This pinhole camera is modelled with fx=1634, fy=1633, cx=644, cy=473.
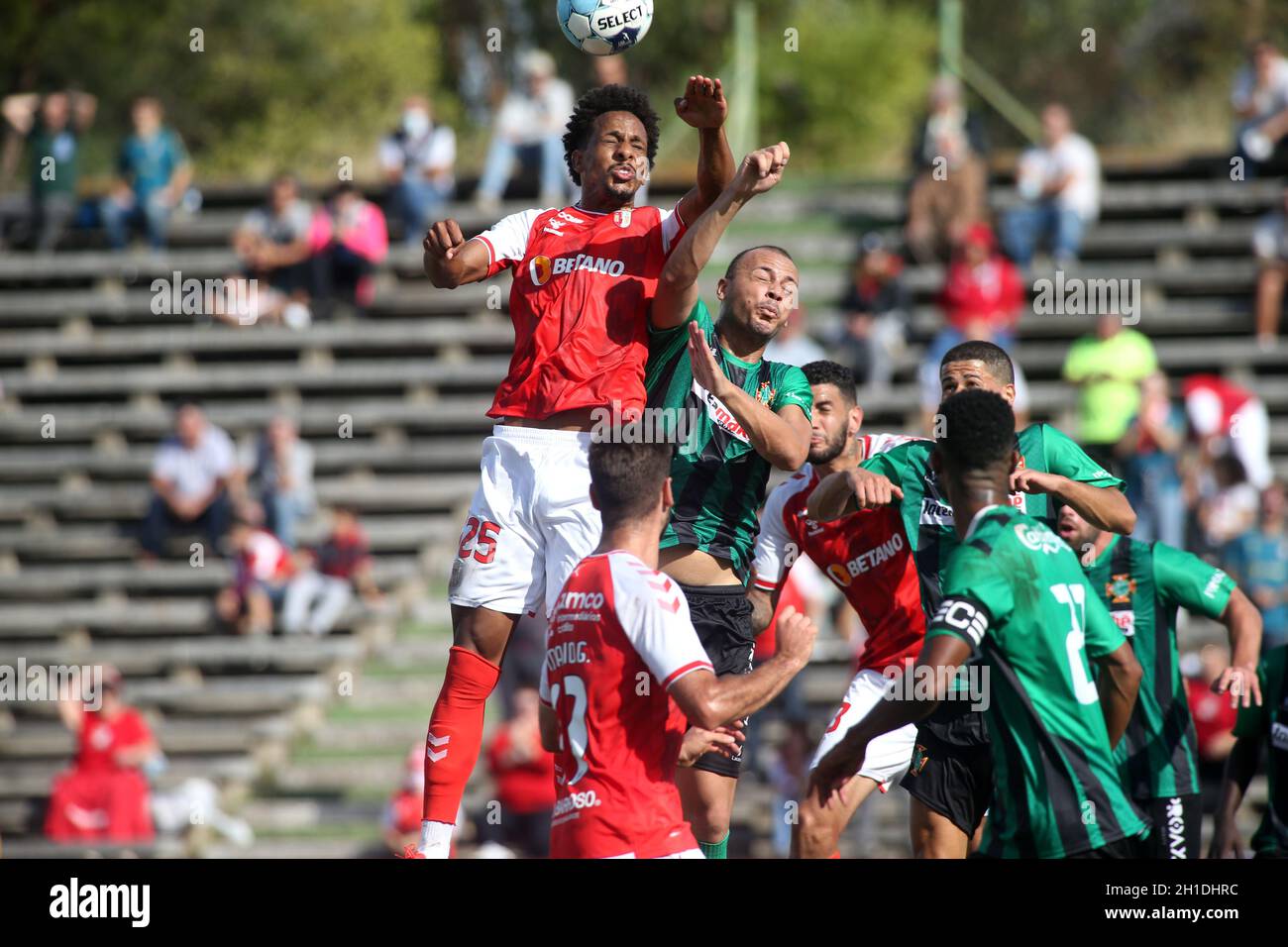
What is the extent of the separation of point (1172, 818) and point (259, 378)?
1365cm

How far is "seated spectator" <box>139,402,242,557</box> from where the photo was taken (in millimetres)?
17375

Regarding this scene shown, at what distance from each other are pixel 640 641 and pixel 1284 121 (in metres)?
14.8

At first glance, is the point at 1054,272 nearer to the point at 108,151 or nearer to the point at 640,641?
the point at 640,641

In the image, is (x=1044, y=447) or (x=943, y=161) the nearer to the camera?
(x=1044, y=447)

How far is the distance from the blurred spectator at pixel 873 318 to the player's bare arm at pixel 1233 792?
9624 mm

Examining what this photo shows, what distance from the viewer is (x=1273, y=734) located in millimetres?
7707

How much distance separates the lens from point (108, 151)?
35812 millimetres

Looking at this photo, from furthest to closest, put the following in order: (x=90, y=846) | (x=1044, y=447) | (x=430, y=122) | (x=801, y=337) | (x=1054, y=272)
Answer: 1. (x=430, y=122)
2. (x=1054, y=272)
3. (x=801, y=337)
4. (x=90, y=846)
5. (x=1044, y=447)

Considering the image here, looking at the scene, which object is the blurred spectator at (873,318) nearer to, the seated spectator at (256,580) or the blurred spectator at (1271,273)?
the blurred spectator at (1271,273)

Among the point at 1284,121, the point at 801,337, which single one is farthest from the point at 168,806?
the point at 1284,121

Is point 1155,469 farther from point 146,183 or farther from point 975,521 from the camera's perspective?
point 146,183

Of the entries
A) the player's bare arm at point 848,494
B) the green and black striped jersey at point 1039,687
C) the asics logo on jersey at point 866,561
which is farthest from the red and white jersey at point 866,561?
the green and black striped jersey at point 1039,687

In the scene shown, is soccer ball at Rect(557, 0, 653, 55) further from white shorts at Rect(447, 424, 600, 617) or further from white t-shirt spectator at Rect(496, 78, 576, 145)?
white t-shirt spectator at Rect(496, 78, 576, 145)

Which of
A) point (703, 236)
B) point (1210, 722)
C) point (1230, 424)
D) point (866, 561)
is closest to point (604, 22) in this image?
point (703, 236)
